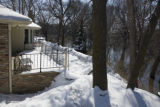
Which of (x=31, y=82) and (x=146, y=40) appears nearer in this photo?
(x=146, y=40)

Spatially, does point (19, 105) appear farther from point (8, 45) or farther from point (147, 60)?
point (147, 60)

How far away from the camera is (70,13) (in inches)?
976

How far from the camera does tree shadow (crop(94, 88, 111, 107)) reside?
11.4 feet

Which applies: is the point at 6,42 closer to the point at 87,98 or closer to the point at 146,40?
the point at 87,98

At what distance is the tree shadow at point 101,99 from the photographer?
11.4 feet

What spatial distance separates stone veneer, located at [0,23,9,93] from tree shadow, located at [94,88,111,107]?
3197 mm

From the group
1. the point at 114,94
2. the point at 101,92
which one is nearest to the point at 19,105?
the point at 101,92

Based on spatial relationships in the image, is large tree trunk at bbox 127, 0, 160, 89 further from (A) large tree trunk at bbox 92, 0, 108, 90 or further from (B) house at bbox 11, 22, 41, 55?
(B) house at bbox 11, 22, 41, 55

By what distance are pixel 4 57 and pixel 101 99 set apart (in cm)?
351

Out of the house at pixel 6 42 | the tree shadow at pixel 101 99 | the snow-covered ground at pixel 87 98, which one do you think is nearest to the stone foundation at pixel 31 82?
the house at pixel 6 42

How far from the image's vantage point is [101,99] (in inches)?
144

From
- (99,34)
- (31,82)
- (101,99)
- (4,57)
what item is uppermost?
(99,34)

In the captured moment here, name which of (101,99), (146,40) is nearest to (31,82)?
(101,99)

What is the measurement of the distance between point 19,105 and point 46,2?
2178 centimetres
